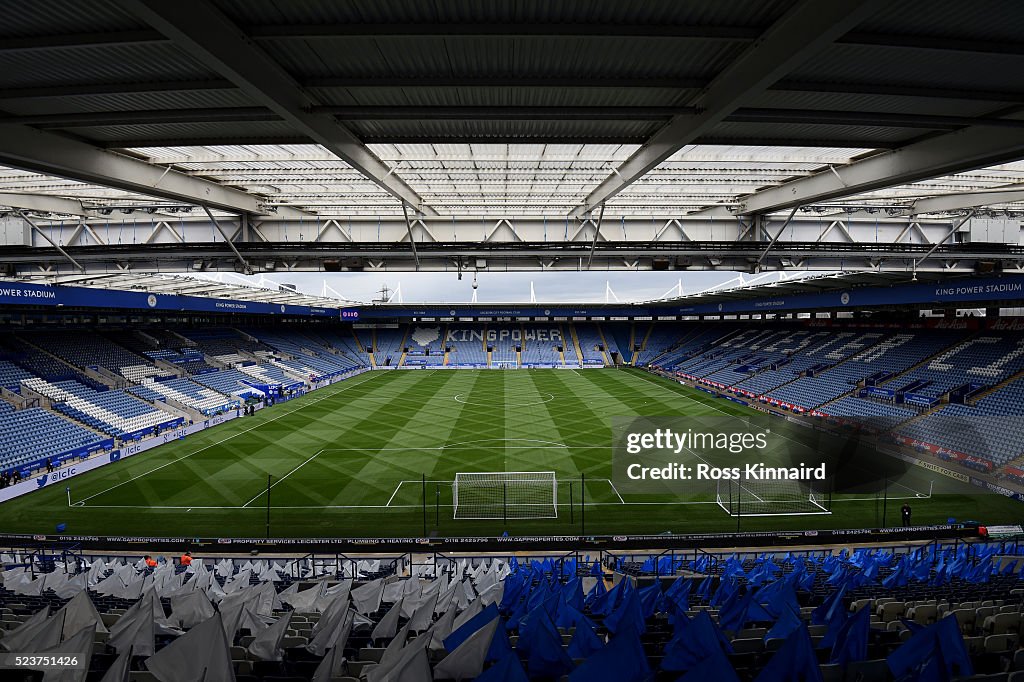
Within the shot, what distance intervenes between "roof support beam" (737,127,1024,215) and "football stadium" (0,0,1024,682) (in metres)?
0.04

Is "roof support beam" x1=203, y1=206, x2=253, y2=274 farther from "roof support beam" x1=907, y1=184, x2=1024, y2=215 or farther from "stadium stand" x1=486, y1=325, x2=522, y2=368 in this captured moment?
"stadium stand" x1=486, y1=325, x2=522, y2=368

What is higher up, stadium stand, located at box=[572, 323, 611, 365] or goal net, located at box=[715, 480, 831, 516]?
stadium stand, located at box=[572, 323, 611, 365]

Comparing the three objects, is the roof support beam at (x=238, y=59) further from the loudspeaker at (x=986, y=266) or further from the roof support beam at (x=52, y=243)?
the loudspeaker at (x=986, y=266)

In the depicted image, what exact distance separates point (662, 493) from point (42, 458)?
1094 inches

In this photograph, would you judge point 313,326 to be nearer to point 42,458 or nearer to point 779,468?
point 42,458

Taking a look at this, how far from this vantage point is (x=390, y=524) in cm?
1650

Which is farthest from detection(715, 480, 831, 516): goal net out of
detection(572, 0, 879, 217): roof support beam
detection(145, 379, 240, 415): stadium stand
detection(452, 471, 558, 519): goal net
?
detection(145, 379, 240, 415): stadium stand

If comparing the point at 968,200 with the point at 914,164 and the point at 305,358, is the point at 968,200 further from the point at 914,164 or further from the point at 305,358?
the point at 305,358

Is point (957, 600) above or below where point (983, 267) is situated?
below

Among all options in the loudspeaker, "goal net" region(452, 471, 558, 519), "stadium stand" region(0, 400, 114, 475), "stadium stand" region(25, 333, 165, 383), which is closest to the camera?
the loudspeaker

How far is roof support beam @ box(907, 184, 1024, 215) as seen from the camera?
873 cm

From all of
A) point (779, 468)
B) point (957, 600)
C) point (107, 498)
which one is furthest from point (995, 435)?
point (107, 498)

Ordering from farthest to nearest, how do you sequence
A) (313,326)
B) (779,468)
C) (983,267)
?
(313,326) < (779,468) < (983,267)

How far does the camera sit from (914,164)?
6.18 meters
